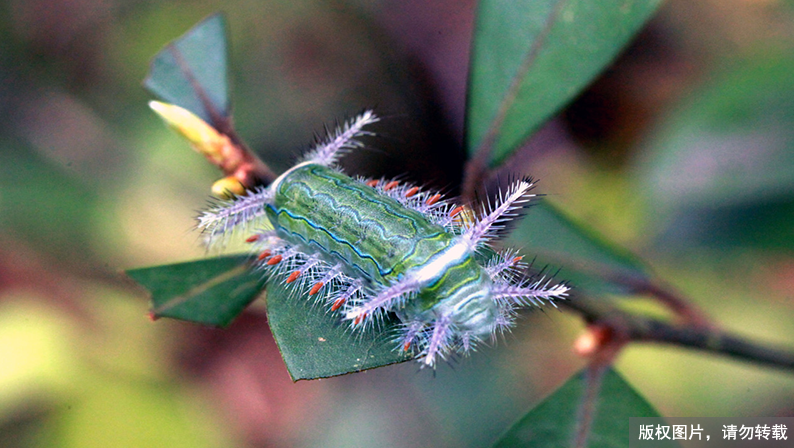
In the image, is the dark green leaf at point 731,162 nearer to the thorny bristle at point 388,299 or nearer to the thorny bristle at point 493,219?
the thorny bristle at point 493,219

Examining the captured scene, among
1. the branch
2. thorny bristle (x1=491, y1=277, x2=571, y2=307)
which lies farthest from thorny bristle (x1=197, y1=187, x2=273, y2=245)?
the branch

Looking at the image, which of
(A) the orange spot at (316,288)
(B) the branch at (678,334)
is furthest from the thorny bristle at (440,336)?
(B) the branch at (678,334)

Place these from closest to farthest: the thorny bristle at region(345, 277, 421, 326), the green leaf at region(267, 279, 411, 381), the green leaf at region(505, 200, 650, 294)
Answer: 1. the green leaf at region(267, 279, 411, 381)
2. the thorny bristle at region(345, 277, 421, 326)
3. the green leaf at region(505, 200, 650, 294)

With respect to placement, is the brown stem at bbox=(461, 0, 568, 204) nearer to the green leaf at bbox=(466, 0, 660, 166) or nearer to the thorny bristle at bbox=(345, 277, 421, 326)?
the green leaf at bbox=(466, 0, 660, 166)

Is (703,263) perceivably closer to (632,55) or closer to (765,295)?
(765,295)

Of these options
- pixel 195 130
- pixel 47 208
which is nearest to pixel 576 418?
pixel 195 130

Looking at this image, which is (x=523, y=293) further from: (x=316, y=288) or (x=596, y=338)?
(x=316, y=288)
